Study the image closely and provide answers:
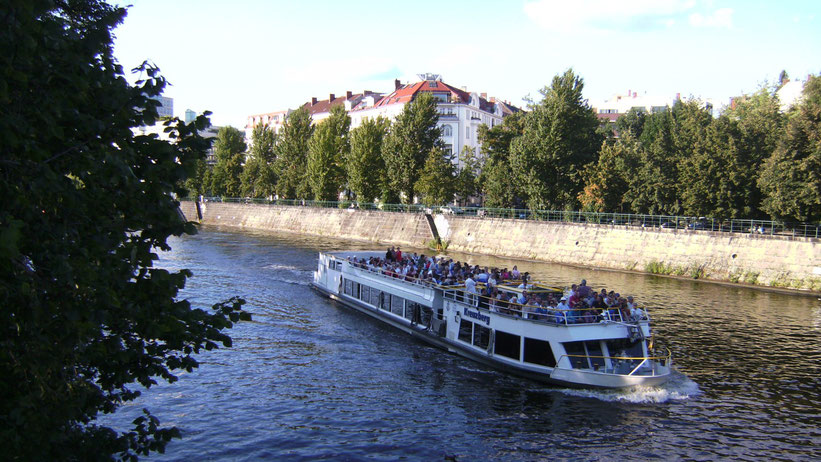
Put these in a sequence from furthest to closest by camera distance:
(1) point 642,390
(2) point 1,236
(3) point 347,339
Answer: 1. (3) point 347,339
2. (1) point 642,390
3. (2) point 1,236

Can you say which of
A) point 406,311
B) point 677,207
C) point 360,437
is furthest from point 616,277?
point 360,437

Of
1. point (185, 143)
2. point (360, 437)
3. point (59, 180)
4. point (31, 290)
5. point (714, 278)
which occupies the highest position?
point (185, 143)

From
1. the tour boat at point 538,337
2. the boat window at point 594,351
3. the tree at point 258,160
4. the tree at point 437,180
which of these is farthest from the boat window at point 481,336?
the tree at point 258,160

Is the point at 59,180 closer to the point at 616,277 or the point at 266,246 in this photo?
the point at 616,277

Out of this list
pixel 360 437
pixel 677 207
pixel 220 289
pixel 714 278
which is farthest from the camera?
pixel 677 207

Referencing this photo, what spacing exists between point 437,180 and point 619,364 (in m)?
56.7

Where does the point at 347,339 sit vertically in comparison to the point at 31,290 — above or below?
below

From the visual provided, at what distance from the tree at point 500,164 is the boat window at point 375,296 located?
132ft

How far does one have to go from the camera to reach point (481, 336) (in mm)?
26562

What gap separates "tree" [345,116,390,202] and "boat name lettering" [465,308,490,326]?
63149 mm

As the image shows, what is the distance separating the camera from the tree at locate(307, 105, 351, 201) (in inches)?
3903

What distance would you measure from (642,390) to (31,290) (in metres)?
20.9

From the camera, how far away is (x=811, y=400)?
22672 millimetres

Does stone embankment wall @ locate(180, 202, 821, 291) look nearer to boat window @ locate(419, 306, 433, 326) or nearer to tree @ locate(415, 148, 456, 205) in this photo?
tree @ locate(415, 148, 456, 205)
